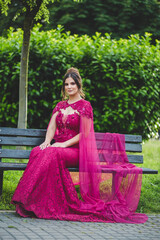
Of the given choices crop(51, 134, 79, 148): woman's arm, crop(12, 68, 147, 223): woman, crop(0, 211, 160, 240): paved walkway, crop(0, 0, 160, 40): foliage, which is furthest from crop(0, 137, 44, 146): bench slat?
crop(0, 0, 160, 40): foliage

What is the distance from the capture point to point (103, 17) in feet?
56.4

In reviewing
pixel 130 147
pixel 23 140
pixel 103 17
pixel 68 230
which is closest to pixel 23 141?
pixel 23 140

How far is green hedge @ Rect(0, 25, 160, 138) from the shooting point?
8.71 metres

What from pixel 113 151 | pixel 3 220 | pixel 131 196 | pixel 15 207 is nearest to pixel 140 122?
pixel 113 151

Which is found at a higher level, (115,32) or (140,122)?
(115,32)

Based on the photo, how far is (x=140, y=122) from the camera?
9180 mm

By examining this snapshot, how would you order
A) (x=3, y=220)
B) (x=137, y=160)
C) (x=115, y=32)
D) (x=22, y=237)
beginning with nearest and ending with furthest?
(x=22, y=237), (x=3, y=220), (x=137, y=160), (x=115, y=32)

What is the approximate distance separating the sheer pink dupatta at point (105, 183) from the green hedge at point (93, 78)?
3.52m

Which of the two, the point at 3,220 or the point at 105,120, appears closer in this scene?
the point at 3,220

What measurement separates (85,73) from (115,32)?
8754mm

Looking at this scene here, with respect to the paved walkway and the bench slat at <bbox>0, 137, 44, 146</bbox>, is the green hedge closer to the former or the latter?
the bench slat at <bbox>0, 137, 44, 146</bbox>

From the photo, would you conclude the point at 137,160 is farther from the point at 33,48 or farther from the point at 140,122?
the point at 33,48

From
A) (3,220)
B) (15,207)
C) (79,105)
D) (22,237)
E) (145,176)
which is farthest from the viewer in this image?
(145,176)

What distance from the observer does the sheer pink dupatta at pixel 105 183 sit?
4.85 metres
